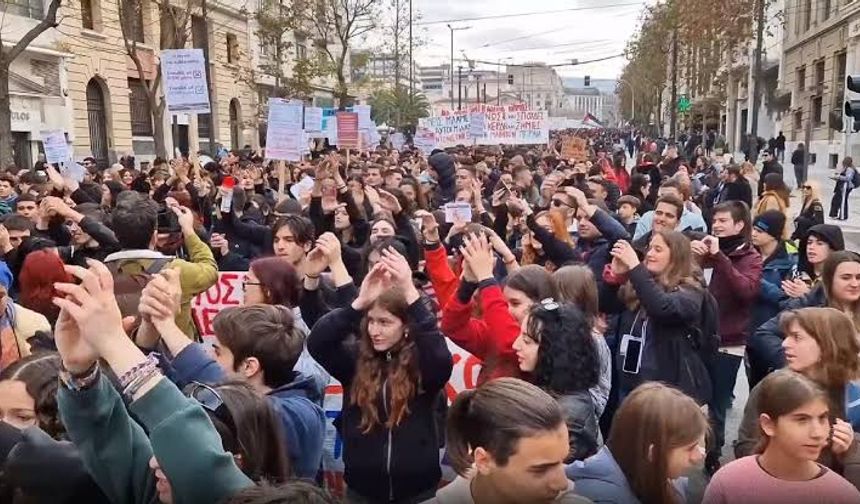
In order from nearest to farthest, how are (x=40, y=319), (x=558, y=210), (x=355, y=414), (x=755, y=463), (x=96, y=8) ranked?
(x=755, y=463) → (x=355, y=414) → (x=40, y=319) → (x=558, y=210) → (x=96, y=8)

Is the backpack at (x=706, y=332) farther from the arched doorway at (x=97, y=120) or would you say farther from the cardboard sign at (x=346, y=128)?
the arched doorway at (x=97, y=120)

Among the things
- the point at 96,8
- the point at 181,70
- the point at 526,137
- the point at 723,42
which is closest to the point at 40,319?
the point at 181,70

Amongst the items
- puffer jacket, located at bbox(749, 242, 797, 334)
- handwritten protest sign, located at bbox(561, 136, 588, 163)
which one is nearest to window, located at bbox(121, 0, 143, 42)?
handwritten protest sign, located at bbox(561, 136, 588, 163)

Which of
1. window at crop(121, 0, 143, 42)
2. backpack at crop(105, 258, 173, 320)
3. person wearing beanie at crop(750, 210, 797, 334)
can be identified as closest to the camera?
backpack at crop(105, 258, 173, 320)

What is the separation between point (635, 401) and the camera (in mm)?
2559

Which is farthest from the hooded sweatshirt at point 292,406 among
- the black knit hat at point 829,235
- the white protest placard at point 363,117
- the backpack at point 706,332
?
the white protest placard at point 363,117

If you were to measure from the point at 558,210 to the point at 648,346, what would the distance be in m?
1.99

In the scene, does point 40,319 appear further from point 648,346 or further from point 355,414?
point 648,346

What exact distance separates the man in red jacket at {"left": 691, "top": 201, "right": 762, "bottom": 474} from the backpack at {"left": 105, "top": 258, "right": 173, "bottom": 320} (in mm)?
3012

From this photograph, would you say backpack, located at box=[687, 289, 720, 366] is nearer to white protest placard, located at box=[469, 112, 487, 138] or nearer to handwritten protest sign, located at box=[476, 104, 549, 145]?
white protest placard, located at box=[469, 112, 487, 138]

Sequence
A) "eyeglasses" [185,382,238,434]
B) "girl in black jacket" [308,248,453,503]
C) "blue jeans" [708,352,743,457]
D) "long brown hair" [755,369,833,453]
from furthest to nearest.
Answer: "blue jeans" [708,352,743,457]
"girl in black jacket" [308,248,453,503]
"long brown hair" [755,369,833,453]
"eyeglasses" [185,382,238,434]

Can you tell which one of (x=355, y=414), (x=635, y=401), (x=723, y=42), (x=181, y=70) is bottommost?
(x=355, y=414)

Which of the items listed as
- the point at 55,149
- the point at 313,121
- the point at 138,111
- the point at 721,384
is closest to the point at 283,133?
the point at 55,149

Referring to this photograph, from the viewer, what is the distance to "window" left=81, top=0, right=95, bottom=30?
88.4ft
